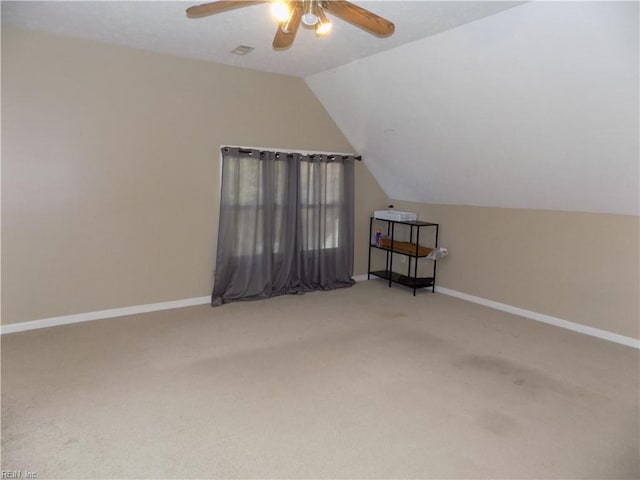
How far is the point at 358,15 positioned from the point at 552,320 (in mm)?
3553

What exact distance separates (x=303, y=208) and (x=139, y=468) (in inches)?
135

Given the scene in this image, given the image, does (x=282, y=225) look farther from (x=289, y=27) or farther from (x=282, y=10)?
(x=282, y=10)

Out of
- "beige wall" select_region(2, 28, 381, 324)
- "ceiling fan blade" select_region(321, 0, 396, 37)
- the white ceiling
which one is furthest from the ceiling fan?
"beige wall" select_region(2, 28, 381, 324)

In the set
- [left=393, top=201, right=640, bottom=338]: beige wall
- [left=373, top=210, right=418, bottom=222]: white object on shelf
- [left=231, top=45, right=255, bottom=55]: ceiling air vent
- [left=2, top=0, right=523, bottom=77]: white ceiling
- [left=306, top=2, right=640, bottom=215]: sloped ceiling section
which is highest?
[left=231, top=45, right=255, bottom=55]: ceiling air vent

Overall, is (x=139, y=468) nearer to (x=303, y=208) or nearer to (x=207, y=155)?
(x=207, y=155)

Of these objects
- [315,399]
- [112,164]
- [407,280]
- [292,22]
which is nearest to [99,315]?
[112,164]

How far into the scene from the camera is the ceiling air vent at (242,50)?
12.4ft

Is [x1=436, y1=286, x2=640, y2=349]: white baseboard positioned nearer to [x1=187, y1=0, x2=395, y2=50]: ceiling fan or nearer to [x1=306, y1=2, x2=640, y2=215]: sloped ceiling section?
[x1=306, y1=2, x2=640, y2=215]: sloped ceiling section

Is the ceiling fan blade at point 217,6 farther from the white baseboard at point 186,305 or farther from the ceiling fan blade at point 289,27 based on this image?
the white baseboard at point 186,305

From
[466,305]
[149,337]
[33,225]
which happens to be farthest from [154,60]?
[466,305]

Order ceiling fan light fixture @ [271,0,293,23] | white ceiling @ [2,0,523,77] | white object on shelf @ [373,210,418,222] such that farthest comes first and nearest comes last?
1. white object on shelf @ [373,210,418,222]
2. white ceiling @ [2,0,523,77]
3. ceiling fan light fixture @ [271,0,293,23]

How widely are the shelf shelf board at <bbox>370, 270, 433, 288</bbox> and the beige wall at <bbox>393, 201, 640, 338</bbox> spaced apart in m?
0.19

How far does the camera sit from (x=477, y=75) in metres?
3.37

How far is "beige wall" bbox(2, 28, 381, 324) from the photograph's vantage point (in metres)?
3.59
